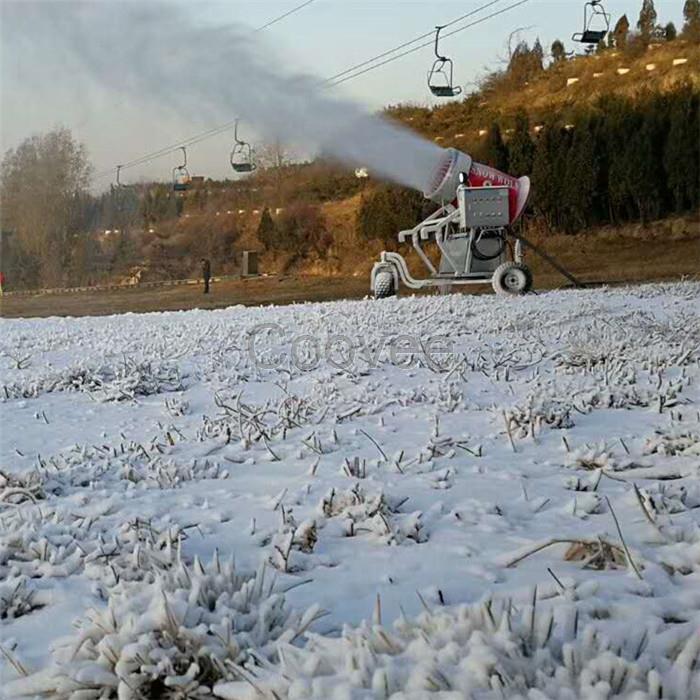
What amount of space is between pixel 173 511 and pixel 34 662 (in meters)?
0.82

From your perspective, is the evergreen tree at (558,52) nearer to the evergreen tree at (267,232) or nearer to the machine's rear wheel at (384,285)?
the evergreen tree at (267,232)

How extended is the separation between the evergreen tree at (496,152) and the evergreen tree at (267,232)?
6.16 m

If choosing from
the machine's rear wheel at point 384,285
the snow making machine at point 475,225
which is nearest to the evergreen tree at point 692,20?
the snow making machine at point 475,225

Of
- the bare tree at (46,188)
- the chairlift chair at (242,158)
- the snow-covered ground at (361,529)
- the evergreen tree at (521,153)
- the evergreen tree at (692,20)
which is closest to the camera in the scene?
the snow-covered ground at (361,529)

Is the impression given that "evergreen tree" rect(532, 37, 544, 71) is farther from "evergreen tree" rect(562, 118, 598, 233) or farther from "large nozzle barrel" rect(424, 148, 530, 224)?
"large nozzle barrel" rect(424, 148, 530, 224)

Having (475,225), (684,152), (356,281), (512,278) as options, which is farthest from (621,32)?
(512,278)

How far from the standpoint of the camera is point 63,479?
2.54 meters

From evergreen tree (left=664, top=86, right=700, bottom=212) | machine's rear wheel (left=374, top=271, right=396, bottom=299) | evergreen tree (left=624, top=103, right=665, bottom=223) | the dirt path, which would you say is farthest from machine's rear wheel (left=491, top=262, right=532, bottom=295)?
evergreen tree (left=664, top=86, right=700, bottom=212)

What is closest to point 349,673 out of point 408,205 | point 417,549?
point 417,549

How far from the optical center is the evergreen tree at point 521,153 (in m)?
16.7

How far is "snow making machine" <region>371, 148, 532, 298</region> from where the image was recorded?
33.6 ft

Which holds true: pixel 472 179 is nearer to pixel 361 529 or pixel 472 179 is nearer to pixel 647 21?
pixel 361 529

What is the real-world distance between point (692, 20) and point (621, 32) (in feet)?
6.16

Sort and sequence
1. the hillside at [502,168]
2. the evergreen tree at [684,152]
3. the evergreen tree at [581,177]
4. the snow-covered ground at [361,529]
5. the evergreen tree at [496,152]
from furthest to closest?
the evergreen tree at [496,152] → the evergreen tree at [581,177] → the hillside at [502,168] → the evergreen tree at [684,152] → the snow-covered ground at [361,529]
